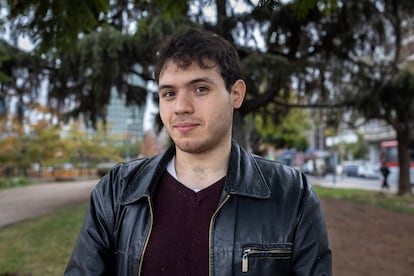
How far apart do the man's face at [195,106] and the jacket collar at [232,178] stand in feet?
0.49

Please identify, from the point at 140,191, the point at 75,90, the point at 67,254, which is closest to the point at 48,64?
the point at 75,90

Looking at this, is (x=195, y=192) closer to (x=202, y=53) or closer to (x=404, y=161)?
(x=202, y=53)

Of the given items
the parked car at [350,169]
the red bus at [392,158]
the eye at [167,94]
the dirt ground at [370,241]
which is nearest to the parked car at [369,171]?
the parked car at [350,169]

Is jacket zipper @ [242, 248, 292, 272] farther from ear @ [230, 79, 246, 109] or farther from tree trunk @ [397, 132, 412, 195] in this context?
tree trunk @ [397, 132, 412, 195]

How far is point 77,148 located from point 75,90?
18888 millimetres

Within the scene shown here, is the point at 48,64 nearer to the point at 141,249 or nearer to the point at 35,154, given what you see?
the point at 141,249

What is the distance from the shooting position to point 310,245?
148cm

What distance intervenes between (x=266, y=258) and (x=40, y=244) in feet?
20.5

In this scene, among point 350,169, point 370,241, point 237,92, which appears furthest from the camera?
point 350,169

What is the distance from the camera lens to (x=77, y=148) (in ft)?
91.5

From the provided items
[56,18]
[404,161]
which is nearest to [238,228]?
[56,18]

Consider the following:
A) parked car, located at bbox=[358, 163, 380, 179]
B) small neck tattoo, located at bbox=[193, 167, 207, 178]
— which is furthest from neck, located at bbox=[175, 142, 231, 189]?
parked car, located at bbox=[358, 163, 380, 179]

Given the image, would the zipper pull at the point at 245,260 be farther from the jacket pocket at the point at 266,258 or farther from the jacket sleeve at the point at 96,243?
the jacket sleeve at the point at 96,243

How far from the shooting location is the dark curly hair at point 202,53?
1548 millimetres
